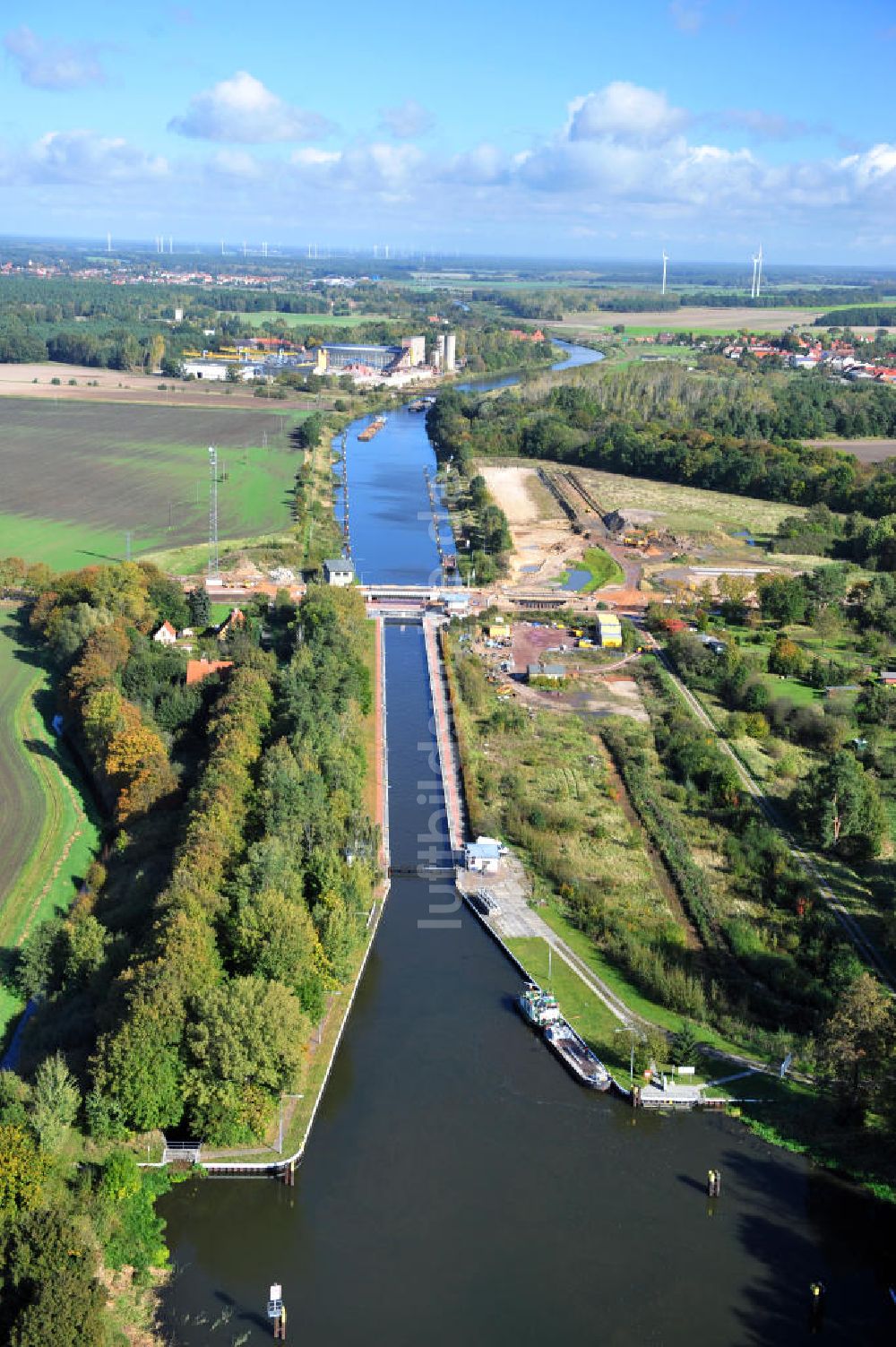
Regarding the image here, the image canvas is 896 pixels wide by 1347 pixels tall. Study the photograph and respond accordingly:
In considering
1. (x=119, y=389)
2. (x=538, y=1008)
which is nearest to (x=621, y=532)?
(x=538, y=1008)

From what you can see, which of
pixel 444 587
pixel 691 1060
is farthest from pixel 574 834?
pixel 444 587

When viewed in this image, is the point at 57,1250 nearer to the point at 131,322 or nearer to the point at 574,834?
the point at 574,834

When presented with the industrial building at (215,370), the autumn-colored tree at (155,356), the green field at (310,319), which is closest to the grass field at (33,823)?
the industrial building at (215,370)

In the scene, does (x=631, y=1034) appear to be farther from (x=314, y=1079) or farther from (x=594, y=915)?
(x=314, y=1079)

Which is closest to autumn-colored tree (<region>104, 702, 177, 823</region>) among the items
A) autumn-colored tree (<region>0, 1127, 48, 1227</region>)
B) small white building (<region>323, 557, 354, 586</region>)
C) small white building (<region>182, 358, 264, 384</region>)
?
autumn-colored tree (<region>0, 1127, 48, 1227</region>)

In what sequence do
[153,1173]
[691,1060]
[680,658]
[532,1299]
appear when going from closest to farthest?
[532,1299], [153,1173], [691,1060], [680,658]
